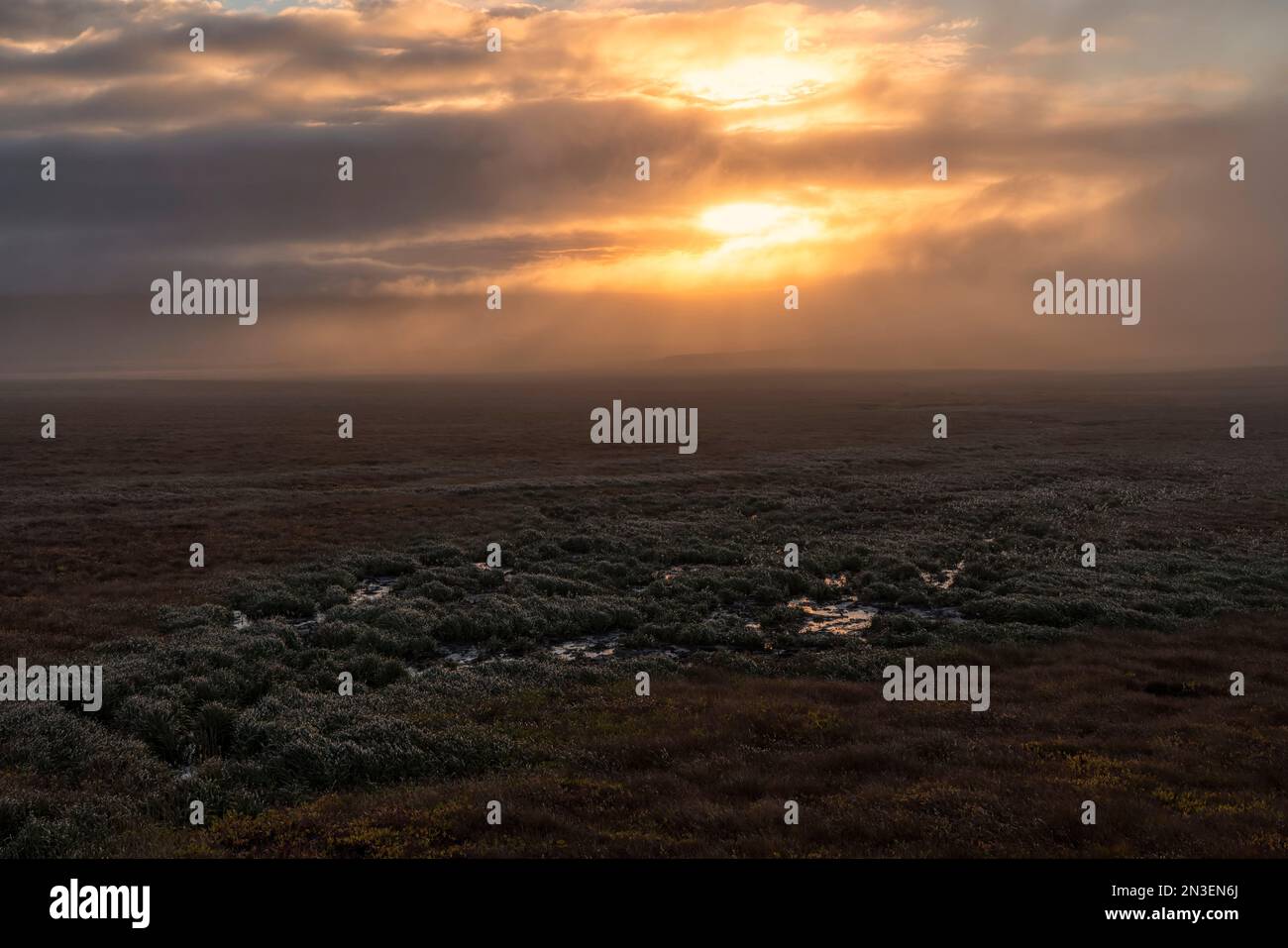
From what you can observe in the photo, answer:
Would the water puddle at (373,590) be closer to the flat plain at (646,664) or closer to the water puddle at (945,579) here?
the flat plain at (646,664)

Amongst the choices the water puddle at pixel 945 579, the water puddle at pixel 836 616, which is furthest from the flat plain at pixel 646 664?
the water puddle at pixel 945 579

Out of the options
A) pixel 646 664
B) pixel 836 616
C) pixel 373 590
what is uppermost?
pixel 373 590

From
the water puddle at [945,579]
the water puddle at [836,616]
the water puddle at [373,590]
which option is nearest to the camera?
the water puddle at [836,616]

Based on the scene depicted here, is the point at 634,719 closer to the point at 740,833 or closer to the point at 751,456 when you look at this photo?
the point at 740,833

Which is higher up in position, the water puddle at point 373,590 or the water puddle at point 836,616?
the water puddle at point 373,590

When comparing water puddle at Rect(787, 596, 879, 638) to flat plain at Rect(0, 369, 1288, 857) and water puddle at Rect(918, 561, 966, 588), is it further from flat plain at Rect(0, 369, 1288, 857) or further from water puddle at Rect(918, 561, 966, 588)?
water puddle at Rect(918, 561, 966, 588)

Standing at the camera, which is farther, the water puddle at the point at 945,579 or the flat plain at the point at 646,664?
the water puddle at the point at 945,579

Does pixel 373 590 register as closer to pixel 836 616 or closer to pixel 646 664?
pixel 646 664

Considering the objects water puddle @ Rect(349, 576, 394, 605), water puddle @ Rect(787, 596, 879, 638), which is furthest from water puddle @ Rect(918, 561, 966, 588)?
water puddle @ Rect(349, 576, 394, 605)

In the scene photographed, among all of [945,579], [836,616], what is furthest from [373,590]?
[945,579]

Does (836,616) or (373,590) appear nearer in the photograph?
(836,616)
